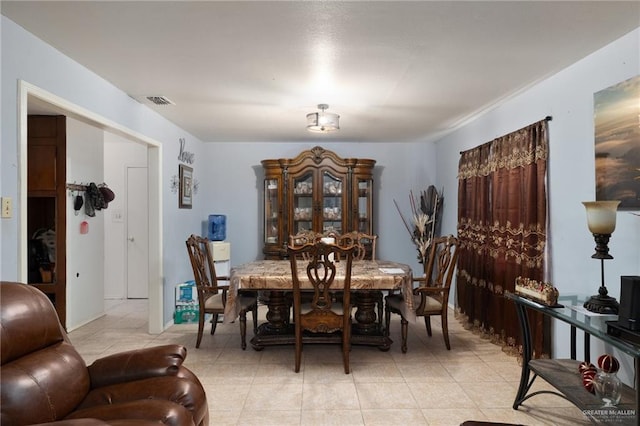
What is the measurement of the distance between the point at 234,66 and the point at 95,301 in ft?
11.4

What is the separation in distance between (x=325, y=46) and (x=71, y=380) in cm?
214

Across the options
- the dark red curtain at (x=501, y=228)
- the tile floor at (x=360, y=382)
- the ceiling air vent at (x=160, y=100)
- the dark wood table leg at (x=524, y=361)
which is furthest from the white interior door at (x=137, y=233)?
the dark wood table leg at (x=524, y=361)

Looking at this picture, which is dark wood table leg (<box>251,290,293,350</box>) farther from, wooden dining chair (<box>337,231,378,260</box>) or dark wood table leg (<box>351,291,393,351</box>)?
wooden dining chair (<box>337,231,378,260</box>)

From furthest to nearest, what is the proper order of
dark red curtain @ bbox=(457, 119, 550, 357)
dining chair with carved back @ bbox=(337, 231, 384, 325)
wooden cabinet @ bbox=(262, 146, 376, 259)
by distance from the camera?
wooden cabinet @ bbox=(262, 146, 376, 259) < dining chair with carved back @ bbox=(337, 231, 384, 325) < dark red curtain @ bbox=(457, 119, 550, 357)

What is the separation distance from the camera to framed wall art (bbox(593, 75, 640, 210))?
2217 mm

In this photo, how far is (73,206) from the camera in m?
4.34

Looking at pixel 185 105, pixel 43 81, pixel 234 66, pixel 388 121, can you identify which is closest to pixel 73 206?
pixel 185 105

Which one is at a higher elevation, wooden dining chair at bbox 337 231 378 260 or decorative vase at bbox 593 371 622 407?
wooden dining chair at bbox 337 231 378 260

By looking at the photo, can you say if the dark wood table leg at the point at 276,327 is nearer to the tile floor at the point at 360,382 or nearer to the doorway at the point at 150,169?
the tile floor at the point at 360,382

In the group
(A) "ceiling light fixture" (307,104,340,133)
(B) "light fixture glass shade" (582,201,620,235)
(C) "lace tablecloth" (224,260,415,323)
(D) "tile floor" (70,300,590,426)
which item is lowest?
(D) "tile floor" (70,300,590,426)

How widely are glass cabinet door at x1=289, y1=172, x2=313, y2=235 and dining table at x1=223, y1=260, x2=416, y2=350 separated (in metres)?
1.58

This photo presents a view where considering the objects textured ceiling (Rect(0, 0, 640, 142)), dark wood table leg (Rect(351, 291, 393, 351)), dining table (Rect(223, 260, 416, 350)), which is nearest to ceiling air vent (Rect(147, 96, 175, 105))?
textured ceiling (Rect(0, 0, 640, 142))

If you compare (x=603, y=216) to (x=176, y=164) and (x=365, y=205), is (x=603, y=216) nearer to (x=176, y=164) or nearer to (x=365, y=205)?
(x=365, y=205)

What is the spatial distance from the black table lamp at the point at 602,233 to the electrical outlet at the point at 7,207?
3078 mm
